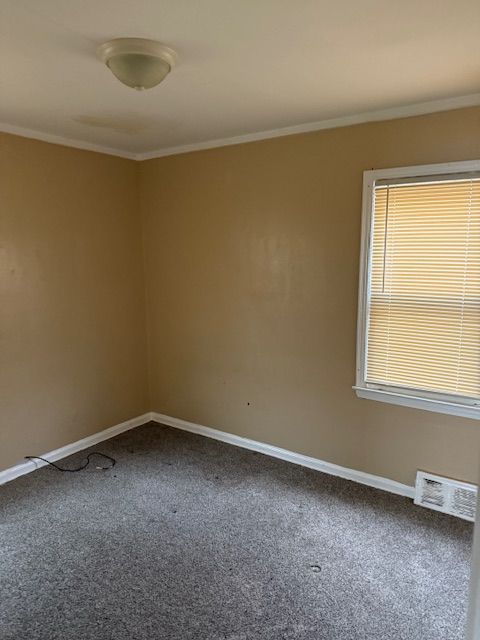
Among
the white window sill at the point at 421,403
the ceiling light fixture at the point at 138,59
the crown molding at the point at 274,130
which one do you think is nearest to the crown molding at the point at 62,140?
the crown molding at the point at 274,130

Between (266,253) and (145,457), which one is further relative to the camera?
(145,457)

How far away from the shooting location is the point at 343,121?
8.62 feet

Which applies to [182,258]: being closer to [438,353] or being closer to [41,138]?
[41,138]

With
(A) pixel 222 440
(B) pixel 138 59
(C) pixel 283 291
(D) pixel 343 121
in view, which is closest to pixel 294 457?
(A) pixel 222 440

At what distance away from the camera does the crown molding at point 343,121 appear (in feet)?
7.47

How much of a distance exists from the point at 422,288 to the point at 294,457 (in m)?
1.54

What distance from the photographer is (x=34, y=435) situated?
310 cm

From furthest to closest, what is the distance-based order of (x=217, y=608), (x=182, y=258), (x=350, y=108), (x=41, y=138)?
(x=182, y=258) → (x=41, y=138) → (x=350, y=108) → (x=217, y=608)

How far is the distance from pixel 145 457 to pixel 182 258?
1617mm

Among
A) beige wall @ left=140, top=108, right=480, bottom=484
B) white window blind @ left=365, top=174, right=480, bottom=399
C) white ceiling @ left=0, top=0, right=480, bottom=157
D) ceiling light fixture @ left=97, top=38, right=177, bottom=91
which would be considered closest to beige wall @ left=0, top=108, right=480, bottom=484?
beige wall @ left=140, top=108, right=480, bottom=484

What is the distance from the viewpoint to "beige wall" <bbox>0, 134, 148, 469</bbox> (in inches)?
114

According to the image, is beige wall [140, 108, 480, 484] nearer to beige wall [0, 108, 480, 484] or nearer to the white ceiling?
beige wall [0, 108, 480, 484]

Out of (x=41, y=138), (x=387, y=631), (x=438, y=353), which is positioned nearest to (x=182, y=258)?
Answer: (x=41, y=138)

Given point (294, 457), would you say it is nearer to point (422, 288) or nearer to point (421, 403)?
point (421, 403)
